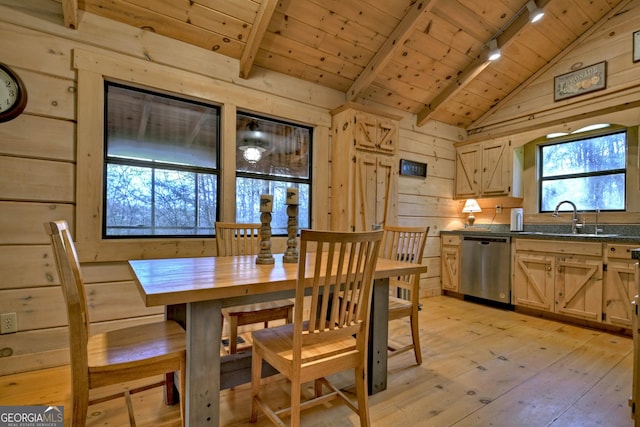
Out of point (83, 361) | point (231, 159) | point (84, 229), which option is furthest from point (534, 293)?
point (84, 229)

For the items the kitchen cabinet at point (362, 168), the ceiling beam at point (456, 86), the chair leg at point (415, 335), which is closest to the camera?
the chair leg at point (415, 335)

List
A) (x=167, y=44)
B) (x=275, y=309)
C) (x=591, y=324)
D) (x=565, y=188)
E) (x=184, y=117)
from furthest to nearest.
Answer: (x=565, y=188) < (x=591, y=324) < (x=184, y=117) < (x=167, y=44) < (x=275, y=309)

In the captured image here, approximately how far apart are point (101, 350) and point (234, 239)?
1.18m

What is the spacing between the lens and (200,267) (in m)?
1.66

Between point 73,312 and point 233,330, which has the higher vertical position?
point 73,312

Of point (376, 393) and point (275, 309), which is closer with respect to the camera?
point (376, 393)

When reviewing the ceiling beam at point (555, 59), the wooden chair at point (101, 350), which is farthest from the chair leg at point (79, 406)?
the ceiling beam at point (555, 59)

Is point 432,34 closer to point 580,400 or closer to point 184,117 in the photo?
point 184,117

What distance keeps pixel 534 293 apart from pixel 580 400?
1.79m

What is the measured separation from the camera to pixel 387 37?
302 cm

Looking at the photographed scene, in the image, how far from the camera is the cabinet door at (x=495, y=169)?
12.9 feet

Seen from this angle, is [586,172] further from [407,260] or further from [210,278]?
[210,278]

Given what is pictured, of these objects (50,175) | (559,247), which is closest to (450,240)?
(559,247)

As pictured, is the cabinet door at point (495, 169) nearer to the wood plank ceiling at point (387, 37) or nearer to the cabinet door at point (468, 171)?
the cabinet door at point (468, 171)
